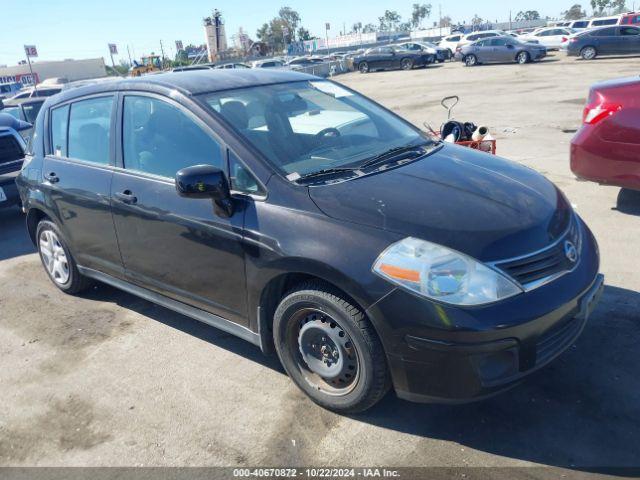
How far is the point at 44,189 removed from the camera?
4.66 meters

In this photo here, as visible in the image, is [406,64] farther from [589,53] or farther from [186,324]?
[186,324]

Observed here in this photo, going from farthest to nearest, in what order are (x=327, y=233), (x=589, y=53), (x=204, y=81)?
(x=589, y=53), (x=204, y=81), (x=327, y=233)

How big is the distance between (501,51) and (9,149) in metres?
28.7

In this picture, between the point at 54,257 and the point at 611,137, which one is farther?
the point at 611,137

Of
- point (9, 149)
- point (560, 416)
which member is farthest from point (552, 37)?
point (560, 416)

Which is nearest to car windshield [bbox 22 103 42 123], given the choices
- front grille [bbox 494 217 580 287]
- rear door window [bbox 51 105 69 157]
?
rear door window [bbox 51 105 69 157]

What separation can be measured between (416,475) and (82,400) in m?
2.11

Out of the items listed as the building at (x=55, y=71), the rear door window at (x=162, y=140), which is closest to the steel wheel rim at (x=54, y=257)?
the rear door window at (x=162, y=140)

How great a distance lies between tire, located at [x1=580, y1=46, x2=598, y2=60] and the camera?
28.2 m

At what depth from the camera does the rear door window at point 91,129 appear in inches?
160

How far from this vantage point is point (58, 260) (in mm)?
4965

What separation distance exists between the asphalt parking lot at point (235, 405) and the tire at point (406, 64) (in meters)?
31.8

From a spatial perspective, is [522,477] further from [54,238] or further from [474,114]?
[474,114]

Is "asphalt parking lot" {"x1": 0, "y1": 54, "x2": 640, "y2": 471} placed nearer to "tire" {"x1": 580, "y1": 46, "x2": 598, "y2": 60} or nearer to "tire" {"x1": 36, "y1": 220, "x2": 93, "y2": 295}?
"tire" {"x1": 36, "y1": 220, "x2": 93, "y2": 295}
